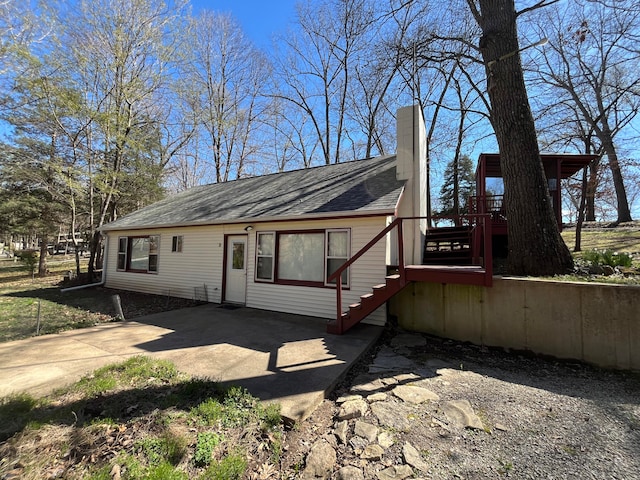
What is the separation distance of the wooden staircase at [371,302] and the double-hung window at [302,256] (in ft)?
4.05

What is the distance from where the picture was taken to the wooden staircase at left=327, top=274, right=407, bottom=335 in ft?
17.7

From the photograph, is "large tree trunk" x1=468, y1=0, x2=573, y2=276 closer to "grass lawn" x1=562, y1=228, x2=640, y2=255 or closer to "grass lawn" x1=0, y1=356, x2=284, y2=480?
"grass lawn" x1=562, y1=228, x2=640, y2=255

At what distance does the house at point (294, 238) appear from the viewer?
6.60 metres

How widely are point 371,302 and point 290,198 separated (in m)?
4.40

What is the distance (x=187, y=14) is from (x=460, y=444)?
1926cm

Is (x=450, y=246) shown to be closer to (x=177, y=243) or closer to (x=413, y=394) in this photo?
(x=413, y=394)

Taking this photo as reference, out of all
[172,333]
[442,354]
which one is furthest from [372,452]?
[172,333]

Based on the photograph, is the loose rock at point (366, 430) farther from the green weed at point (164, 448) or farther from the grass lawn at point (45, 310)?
the grass lawn at point (45, 310)

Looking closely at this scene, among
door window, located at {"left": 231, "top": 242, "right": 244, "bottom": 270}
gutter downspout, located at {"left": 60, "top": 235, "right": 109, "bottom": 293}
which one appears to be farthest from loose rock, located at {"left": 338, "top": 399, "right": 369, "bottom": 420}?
gutter downspout, located at {"left": 60, "top": 235, "right": 109, "bottom": 293}

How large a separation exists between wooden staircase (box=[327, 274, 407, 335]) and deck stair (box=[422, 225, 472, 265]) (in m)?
3.31

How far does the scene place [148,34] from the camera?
13266 mm

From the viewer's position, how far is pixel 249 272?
27.3 ft

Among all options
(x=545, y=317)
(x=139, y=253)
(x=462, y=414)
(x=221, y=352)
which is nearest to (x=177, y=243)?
(x=139, y=253)

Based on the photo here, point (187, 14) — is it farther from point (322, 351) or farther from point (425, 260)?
point (322, 351)
